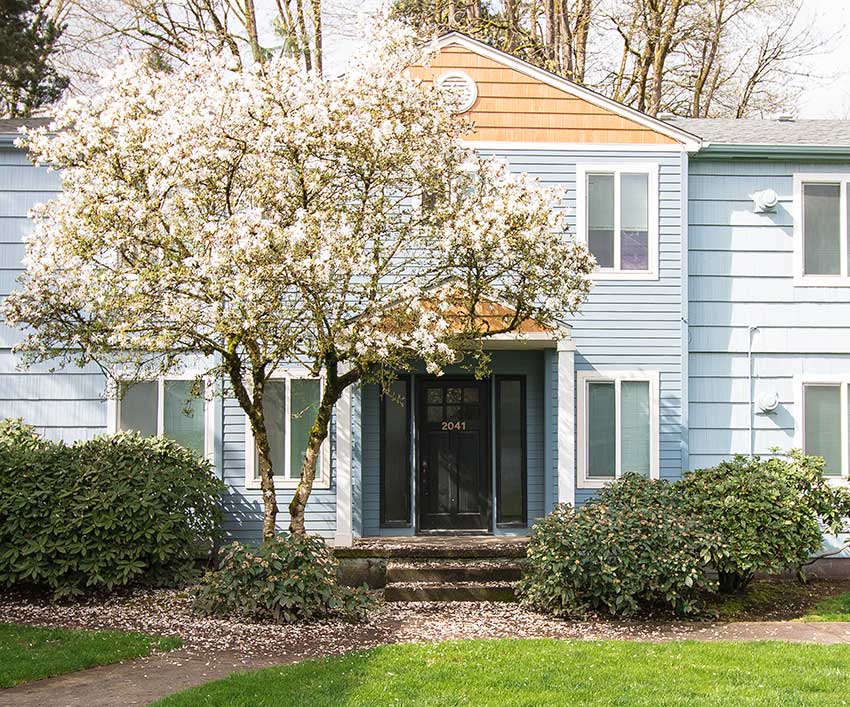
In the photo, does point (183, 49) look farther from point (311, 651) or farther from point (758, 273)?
point (311, 651)

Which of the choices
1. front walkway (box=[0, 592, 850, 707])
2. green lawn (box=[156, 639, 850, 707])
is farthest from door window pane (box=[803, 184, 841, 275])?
green lawn (box=[156, 639, 850, 707])

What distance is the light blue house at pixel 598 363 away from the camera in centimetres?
1205

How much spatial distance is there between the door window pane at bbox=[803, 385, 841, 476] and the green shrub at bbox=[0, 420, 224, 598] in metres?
7.56

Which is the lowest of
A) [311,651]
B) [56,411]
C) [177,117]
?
[311,651]

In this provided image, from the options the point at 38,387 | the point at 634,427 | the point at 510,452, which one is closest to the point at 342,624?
the point at 510,452

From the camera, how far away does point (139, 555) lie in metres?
10.2

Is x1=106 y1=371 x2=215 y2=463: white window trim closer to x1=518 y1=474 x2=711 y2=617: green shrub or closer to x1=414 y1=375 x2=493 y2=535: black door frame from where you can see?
x1=414 y1=375 x2=493 y2=535: black door frame

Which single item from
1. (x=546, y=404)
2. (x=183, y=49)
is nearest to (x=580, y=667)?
(x=546, y=404)

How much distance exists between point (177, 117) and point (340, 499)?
5.12 meters

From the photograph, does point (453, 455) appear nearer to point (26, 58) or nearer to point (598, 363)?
point (598, 363)

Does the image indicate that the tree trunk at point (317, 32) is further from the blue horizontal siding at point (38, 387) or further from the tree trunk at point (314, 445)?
the tree trunk at point (314, 445)

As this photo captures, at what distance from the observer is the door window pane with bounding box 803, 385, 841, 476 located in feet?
40.8

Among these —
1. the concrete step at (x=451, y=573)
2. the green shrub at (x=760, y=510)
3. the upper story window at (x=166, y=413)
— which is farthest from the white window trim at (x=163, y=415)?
the green shrub at (x=760, y=510)

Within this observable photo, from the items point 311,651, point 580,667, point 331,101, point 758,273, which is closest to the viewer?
point 580,667
